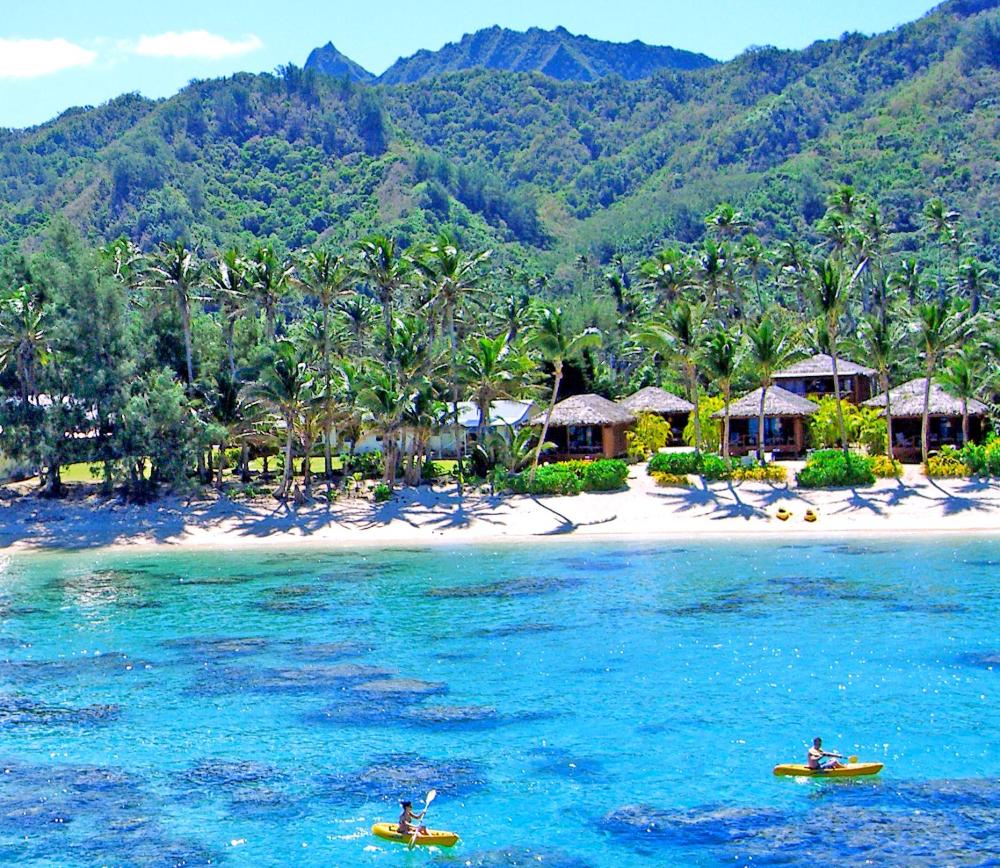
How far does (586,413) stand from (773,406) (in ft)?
28.5

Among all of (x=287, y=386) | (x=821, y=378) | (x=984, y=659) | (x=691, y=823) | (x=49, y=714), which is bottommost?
(x=691, y=823)

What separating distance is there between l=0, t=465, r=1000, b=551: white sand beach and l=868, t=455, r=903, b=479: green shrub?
65cm

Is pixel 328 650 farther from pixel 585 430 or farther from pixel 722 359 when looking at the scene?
pixel 585 430

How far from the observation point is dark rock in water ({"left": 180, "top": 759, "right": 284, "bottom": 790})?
21906 millimetres

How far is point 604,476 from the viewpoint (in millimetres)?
53000

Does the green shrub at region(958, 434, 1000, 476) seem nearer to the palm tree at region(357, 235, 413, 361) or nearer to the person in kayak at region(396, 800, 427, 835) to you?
the palm tree at region(357, 235, 413, 361)

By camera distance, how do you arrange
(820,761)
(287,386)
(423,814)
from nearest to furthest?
1. (423,814)
2. (820,761)
3. (287,386)

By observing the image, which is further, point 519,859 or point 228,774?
point 228,774

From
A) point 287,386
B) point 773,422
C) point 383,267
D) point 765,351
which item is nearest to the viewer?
point 287,386

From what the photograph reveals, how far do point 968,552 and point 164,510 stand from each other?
31756mm

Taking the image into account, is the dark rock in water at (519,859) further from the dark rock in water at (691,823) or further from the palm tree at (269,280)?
the palm tree at (269,280)

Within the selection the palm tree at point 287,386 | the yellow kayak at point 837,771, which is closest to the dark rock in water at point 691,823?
the yellow kayak at point 837,771

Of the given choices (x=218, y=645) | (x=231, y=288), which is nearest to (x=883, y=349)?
(x=231, y=288)

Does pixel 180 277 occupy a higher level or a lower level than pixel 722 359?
higher
